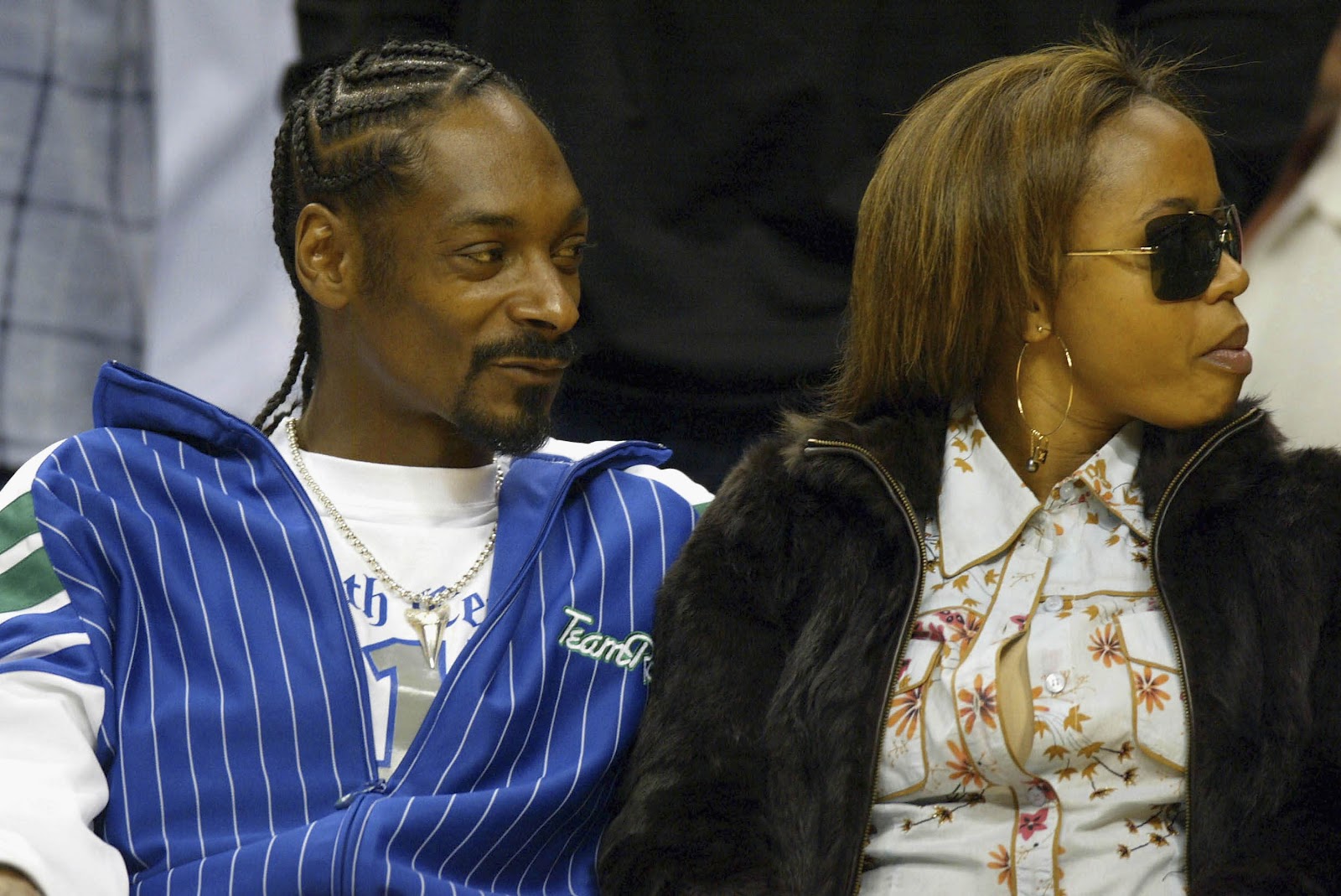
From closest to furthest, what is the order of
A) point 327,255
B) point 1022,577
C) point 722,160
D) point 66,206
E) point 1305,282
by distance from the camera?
point 1022,577
point 327,255
point 1305,282
point 722,160
point 66,206

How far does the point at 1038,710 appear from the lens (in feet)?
6.35

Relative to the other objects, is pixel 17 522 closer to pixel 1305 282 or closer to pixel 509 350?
pixel 509 350

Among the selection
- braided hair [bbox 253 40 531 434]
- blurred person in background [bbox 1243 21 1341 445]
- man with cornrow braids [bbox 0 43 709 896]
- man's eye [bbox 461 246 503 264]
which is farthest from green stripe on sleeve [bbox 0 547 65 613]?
blurred person in background [bbox 1243 21 1341 445]

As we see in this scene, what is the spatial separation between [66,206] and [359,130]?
4.33 ft

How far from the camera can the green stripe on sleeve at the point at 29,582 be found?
206 centimetres

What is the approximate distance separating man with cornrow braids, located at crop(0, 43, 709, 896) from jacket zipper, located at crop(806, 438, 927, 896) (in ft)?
1.01

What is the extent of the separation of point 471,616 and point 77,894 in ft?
1.86

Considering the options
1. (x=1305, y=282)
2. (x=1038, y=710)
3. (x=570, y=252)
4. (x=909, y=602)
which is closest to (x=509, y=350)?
(x=570, y=252)

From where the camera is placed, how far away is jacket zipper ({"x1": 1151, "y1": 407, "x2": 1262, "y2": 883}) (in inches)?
73.9

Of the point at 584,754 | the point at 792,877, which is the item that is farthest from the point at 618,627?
the point at 792,877

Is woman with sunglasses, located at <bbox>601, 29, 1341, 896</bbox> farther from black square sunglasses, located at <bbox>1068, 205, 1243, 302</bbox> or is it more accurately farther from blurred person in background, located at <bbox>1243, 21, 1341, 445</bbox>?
blurred person in background, located at <bbox>1243, 21, 1341, 445</bbox>

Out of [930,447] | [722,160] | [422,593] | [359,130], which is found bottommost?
[422,593]

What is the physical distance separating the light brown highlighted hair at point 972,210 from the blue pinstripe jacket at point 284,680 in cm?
42

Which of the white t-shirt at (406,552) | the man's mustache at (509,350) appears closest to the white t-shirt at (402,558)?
the white t-shirt at (406,552)
